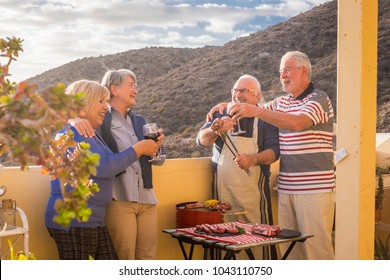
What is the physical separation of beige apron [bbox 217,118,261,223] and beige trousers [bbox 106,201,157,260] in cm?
66

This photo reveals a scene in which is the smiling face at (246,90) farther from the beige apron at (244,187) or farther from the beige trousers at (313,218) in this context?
the beige trousers at (313,218)

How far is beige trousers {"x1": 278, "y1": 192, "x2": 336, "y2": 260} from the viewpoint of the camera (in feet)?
13.0

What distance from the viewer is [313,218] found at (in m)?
3.96

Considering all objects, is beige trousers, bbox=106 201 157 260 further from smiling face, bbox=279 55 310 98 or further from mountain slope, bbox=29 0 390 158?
mountain slope, bbox=29 0 390 158

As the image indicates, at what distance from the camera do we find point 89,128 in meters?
3.22

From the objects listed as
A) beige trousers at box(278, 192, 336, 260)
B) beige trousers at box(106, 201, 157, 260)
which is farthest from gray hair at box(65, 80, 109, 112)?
beige trousers at box(278, 192, 336, 260)

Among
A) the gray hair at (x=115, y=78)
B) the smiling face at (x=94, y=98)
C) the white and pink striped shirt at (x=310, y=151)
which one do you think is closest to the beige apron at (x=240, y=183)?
the white and pink striped shirt at (x=310, y=151)

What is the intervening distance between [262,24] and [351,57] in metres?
22.8

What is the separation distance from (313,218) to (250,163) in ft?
1.84

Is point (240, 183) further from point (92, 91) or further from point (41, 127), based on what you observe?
point (41, 127)

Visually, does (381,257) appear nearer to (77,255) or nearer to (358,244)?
(358,244)

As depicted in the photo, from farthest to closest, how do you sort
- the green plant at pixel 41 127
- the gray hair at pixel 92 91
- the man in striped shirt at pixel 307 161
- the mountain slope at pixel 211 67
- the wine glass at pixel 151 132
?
1. the mountain slope at pixel 211 67
2. the man in striped shirt at pixel 307 161
3. the wine glass at pixel 151 132
4. the gray hair at pixel 92 91
5. the green plant at pixel 41 127

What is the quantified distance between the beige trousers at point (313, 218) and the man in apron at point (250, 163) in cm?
24

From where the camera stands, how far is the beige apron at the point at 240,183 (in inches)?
167
